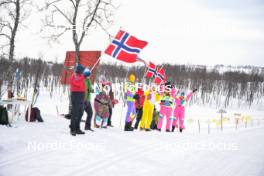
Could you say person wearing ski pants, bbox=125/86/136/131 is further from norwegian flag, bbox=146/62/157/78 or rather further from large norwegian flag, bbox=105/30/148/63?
norwegian flag, bbox=146/62/157/78

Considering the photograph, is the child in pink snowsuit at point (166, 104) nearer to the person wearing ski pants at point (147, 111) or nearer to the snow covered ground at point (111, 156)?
the person wearing ski pants at point (147, 111)

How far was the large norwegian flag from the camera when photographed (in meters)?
9.97

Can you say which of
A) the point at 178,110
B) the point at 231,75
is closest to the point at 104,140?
the point at 178,110

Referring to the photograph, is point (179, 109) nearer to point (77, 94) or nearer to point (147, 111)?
point (147, 111)

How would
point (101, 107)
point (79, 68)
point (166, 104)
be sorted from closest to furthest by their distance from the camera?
point (79, 68) < point (101, 107) < point (166, 104)

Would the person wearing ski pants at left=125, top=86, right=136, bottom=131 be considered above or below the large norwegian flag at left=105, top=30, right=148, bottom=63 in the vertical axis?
below

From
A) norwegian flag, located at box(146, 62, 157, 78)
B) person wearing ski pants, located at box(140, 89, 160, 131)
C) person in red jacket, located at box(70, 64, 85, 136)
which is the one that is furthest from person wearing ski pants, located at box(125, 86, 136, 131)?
norwegian flag, located at box(146, 62, 157, 78)

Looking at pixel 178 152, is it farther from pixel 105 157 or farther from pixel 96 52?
pixel 96 52

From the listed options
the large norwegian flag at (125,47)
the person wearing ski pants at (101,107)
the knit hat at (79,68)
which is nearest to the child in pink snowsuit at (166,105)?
the large norwegian flag at (125,47)

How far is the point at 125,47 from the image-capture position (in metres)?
10.2

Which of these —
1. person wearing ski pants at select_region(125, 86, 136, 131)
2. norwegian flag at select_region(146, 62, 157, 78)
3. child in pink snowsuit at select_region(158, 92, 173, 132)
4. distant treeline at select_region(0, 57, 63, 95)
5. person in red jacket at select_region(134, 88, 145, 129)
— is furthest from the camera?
distant treeline at select_region(0, 57, 63, 95)

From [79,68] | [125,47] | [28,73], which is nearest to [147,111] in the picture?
[125,47]

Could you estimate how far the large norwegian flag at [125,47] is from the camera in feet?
32.7

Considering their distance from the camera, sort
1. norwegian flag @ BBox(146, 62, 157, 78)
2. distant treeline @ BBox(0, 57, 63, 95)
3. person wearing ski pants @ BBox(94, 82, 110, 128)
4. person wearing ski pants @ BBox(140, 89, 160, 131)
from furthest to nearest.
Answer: distant treeline @ BBox(0, 57, 63, 95)
norwegian flag @ BBox(146, 62, 157, 78)
person wearing ski pants @ BBox(140, 89, 160, 131)
person wearing ski pants @ BBox(94, 82, 110, 128)
